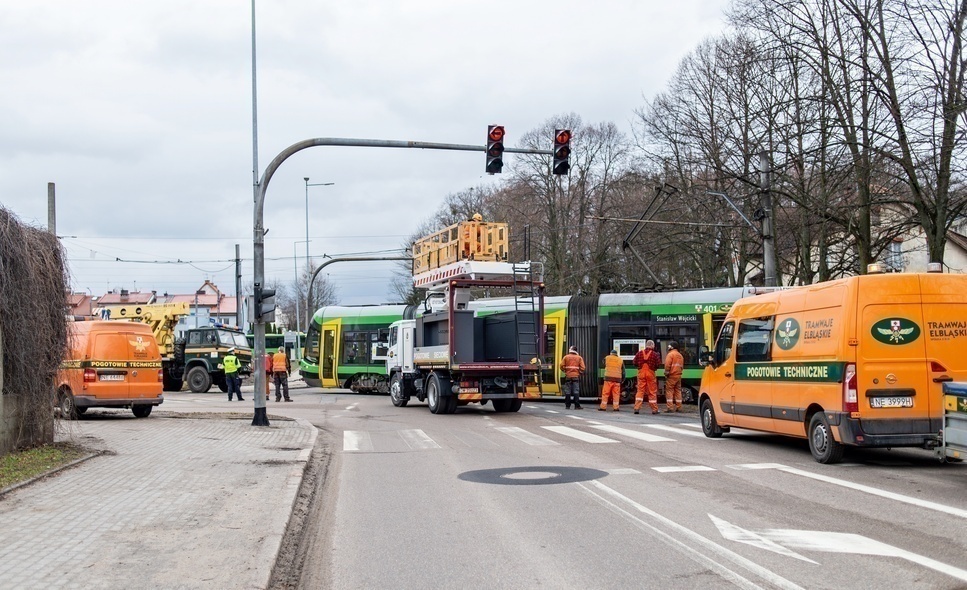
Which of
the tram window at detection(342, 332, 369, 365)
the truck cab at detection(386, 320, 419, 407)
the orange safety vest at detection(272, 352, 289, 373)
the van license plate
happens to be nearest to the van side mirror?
the van license plate

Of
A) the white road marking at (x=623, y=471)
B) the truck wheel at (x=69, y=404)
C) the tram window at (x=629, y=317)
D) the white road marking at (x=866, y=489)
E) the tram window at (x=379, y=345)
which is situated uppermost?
the tram window at (x=629, y=317)

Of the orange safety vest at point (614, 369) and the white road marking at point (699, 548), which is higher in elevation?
the orange safety vest at point (614, 369)

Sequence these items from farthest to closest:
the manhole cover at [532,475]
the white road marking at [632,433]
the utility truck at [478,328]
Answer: the utility truck at [478,328] < the white road marking at [632,433] < the manhole cover at [532,475]

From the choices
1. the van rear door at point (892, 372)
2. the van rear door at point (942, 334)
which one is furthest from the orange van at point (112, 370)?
the van rear door at point (942, 334)

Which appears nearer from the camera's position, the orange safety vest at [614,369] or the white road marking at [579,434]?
the white road marking at [579,434]

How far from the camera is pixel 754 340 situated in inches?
536

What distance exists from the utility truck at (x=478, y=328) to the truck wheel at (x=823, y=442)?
9745 mm

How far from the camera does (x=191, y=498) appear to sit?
913cm

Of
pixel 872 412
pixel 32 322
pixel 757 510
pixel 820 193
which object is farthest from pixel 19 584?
pixel 820 193

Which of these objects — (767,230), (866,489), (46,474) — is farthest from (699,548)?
(767,230)

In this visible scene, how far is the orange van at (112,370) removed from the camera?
1855 cm

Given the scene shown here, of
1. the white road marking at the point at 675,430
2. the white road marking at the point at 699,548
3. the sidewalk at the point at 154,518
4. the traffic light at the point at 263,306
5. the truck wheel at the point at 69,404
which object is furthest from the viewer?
the truck wheel at the point at 69,404

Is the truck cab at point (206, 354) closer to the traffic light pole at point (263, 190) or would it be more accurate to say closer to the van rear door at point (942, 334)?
the traffic light pole at point (263, 190)

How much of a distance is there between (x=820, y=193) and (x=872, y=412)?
18.7 metres
